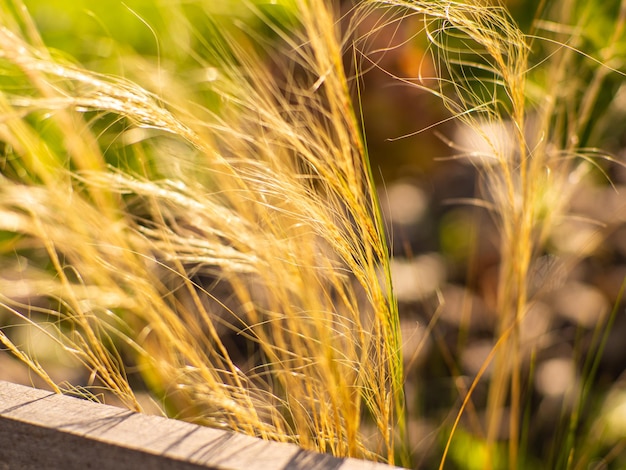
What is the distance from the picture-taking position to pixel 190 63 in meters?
1.22

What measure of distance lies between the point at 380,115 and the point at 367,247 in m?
0.91

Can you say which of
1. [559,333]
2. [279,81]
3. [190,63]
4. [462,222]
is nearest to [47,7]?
[190,63]

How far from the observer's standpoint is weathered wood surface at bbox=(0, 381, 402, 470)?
0.48 meters

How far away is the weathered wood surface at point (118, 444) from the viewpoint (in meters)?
0.48

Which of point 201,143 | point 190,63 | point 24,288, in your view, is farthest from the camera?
point 190,63

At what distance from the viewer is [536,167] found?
65 cm

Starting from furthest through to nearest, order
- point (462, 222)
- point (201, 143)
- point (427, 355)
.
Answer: point (462, 222) < point (427, 355) < point (201, 143)

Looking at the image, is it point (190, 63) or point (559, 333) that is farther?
point (559, 333)

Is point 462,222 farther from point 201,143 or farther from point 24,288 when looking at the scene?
point 201,143

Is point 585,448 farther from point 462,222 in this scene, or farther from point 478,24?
point 462,222

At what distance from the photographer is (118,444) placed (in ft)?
1.60

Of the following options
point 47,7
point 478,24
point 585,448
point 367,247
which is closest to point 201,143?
point 367,247

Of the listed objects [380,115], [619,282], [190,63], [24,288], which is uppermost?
[190,63]

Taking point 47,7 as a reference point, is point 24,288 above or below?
below
